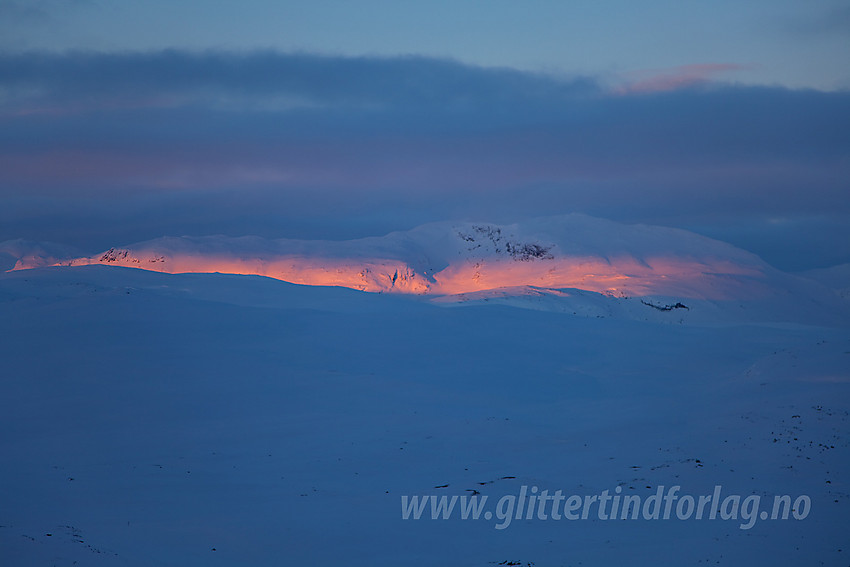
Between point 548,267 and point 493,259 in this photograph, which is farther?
point 493,259

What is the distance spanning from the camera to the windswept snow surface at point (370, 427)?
13.3 meters

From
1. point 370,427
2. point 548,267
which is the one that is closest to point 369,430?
point 370,427

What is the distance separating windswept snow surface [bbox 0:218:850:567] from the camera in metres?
13.3

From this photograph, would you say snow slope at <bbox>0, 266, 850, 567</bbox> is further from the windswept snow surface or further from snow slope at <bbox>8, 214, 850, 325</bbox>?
snow slope at <bbox>8, 214, 850, 325</bbox>

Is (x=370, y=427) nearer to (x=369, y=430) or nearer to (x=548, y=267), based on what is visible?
(x=369, y=430)

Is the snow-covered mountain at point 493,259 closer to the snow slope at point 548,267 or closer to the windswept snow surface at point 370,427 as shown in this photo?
the snow slope at point 548,267

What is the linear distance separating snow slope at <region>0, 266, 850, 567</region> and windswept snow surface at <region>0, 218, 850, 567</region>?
3.6 inches

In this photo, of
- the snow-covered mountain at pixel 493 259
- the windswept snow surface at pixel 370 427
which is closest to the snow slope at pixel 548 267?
the snow-covered mountain at pixel 493 259

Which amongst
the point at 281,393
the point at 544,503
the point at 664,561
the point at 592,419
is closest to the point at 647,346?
the point at 592,419

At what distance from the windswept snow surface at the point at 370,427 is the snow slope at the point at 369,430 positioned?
3.6 inches

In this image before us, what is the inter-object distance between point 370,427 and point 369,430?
30cm

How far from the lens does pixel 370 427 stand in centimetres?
2217

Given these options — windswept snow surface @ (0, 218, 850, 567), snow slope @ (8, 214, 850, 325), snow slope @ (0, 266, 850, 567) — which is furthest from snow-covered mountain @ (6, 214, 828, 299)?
snow slope @ (0, 266, 850, 567)

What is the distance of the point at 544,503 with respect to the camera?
15.1m
